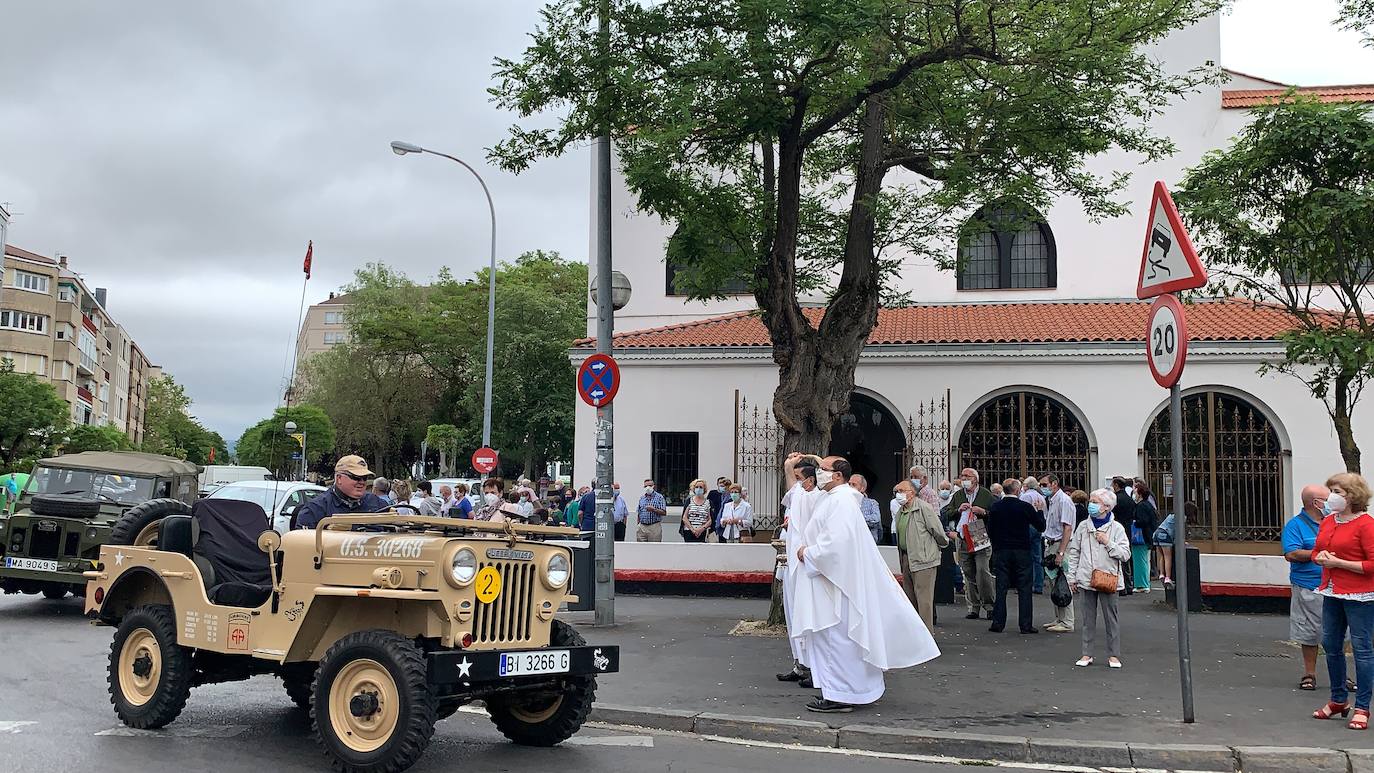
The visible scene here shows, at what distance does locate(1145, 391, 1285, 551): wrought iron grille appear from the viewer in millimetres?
21156

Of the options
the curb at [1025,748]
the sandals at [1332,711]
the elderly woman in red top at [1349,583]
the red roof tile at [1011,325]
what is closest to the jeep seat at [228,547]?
the curb at [1025,748]

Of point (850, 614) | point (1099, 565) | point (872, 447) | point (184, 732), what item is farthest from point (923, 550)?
point (872, 447)

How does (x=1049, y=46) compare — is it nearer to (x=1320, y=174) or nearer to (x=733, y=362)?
(x=1320, y=174)

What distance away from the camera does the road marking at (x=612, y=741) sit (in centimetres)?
751

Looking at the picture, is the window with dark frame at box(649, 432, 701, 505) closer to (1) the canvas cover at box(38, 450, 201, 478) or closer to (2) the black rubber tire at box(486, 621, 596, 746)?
(1) the canvas cover at box(38, 450, 201, 478)

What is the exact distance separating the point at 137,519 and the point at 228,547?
97cm

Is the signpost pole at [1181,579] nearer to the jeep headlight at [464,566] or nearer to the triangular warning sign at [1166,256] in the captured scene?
the triangular warning sign at [1166,256]

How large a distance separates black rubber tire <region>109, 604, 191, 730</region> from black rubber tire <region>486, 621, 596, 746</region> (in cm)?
204

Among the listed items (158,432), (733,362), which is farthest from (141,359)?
(733,362)

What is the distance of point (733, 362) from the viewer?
23516 millimetres

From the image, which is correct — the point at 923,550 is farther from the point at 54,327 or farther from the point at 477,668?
the point at 54,327

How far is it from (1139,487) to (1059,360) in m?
4.95

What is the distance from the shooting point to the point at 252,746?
23.3 ft

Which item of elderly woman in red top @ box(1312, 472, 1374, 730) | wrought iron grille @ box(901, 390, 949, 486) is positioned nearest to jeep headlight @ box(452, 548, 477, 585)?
elderly woman in red top @ box(1312, 472, 1374, 730)
